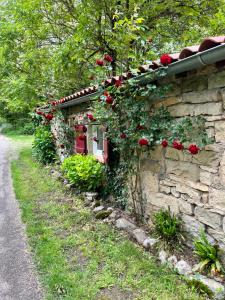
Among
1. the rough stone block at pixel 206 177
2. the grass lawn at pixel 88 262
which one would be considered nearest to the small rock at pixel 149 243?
the grass lawn at pixel 88 262

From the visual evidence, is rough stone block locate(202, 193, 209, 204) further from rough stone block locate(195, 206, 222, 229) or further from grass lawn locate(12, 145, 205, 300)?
grass lawn locate(12, 145, 205, 300)

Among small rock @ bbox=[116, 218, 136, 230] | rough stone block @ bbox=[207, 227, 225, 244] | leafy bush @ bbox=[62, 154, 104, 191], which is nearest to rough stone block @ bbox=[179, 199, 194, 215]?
rough stone block @ bbox=[207, 227, 225, 244]

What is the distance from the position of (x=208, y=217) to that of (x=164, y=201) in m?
0.82

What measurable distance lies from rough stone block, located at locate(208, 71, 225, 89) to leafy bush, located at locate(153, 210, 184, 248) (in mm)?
1710

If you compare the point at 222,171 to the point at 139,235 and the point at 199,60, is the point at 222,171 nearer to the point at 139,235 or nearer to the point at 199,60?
the point at 199,60

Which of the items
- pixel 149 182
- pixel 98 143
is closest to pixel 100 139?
pixel 98 143

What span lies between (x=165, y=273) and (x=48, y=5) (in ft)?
23.1

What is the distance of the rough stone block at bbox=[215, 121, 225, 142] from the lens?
9.59 feet

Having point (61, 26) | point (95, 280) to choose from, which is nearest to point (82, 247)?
point (95, 280)

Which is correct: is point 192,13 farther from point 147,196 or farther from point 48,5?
point 147,196

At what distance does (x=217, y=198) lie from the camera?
307 centimetres

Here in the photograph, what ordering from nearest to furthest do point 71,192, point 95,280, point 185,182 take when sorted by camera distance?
point 95,280 → point 185,182 → point 71,192

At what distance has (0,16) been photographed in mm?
8844

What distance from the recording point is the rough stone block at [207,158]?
3.05m
